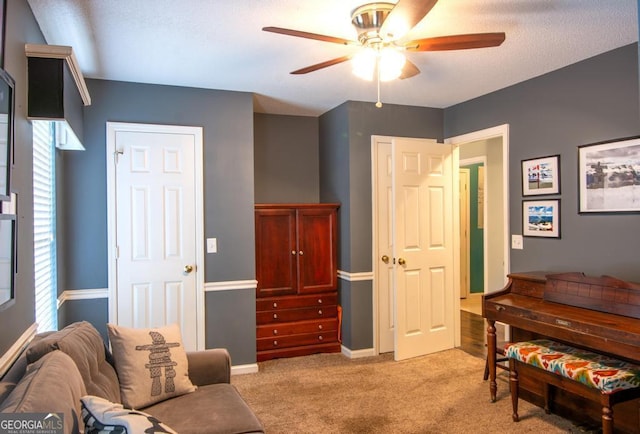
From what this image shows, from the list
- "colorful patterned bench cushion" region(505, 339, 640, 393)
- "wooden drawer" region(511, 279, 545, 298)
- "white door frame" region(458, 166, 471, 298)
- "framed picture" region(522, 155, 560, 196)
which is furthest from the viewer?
"white door frame" region(458, 166, 471, 298)

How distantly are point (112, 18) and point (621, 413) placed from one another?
147 inches

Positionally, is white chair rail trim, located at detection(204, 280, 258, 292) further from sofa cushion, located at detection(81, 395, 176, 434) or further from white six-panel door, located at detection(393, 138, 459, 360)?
sofa cushion, located at detection(81, 395, 176, 434)

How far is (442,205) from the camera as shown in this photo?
4359 mm

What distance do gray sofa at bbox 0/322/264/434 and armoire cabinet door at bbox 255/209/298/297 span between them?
166 centimetres

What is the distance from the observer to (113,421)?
122 cm

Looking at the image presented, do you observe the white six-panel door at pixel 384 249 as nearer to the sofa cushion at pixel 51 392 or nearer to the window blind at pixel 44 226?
the window blind at pixel 44 226

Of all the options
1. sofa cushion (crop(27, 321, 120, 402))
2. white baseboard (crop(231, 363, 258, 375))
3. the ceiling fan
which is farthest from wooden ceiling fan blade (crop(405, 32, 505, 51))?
white baseboard (crop(231, 363, 258, 375))

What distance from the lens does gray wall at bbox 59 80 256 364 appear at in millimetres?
3416

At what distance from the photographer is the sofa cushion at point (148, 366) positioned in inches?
83.7

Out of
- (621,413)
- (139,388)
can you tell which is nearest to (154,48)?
(139,388)

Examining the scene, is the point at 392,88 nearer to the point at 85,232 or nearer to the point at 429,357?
the point at 429,357

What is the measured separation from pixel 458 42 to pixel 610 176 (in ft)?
5.29

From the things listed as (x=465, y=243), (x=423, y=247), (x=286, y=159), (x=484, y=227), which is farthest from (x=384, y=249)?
(x=465, y=243)

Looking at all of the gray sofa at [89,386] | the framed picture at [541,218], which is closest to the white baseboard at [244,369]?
the gray sofa at [89,386]
